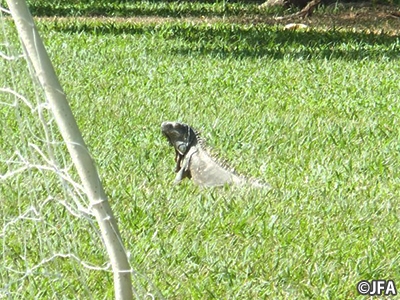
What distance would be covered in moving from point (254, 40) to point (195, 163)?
5.39 m

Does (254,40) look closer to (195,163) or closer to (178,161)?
(178,161)

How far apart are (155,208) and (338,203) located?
0.99 meters

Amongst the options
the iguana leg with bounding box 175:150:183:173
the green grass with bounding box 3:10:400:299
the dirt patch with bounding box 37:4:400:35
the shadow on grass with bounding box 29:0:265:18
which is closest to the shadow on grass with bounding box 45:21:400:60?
the green grass with bounding box 3:10:400:299

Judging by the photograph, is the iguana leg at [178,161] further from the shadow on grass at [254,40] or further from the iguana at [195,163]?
the shadow on grass at [254,40]

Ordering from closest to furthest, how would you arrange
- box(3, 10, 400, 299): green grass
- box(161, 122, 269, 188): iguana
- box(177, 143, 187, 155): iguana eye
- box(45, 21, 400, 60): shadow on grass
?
box(3, 10, 400, 299): green grass < box(161, 122, 269, 188): iguana < box(177, 143, 187, 155): iguana eye < box(45, 21, 400, 60): shadow on grass

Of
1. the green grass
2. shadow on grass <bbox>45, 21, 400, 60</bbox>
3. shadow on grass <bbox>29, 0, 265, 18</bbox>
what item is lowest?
shadow on grass <bbox>29, 0, 265, 18</bbox>

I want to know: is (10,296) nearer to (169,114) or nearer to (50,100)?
(50,100)

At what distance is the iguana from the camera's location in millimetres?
5684

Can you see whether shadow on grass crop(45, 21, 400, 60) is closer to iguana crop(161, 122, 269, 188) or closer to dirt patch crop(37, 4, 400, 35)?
dirt patch crop(37, 4, 400, 35)

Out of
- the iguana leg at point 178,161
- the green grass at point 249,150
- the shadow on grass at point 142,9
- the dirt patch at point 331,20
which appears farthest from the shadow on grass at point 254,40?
the iguana leg at point 178,161

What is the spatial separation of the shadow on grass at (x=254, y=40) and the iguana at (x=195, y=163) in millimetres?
4173

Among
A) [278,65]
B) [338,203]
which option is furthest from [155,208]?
[278,65]

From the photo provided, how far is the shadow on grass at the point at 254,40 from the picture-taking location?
10242 millimetres

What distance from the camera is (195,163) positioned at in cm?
579
